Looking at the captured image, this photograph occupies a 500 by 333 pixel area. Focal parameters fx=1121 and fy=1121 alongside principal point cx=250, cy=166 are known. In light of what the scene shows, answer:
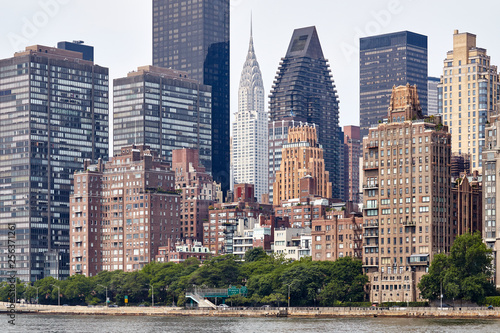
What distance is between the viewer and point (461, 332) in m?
200

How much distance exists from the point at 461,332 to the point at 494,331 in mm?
5834

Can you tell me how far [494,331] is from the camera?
648 feet
